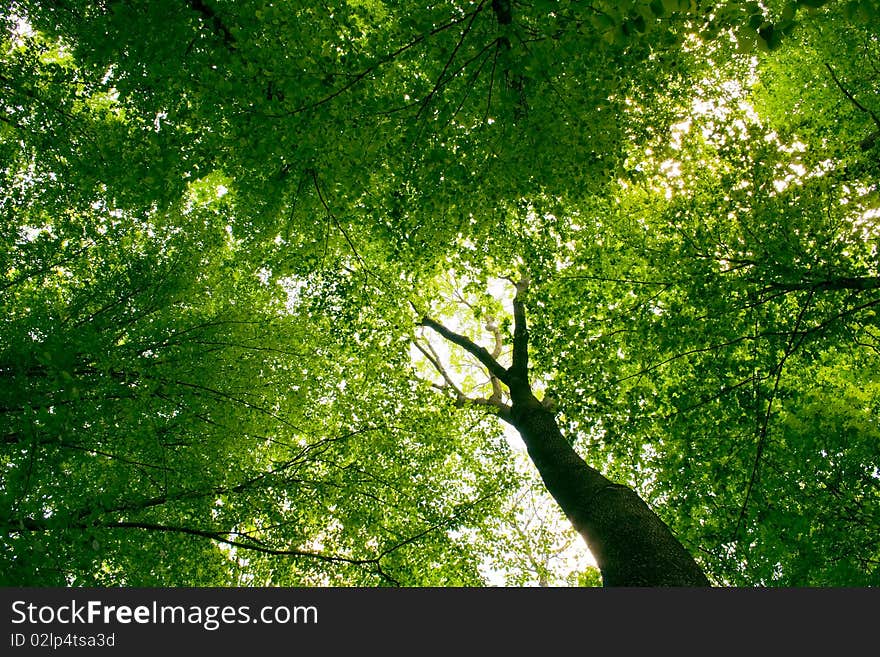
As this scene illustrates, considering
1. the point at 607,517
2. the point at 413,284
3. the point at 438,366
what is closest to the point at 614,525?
the point at 607,517

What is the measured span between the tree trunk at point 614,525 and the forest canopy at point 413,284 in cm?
4

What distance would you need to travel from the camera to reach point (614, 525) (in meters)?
5.04

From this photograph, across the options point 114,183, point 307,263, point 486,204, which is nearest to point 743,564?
point 486,204

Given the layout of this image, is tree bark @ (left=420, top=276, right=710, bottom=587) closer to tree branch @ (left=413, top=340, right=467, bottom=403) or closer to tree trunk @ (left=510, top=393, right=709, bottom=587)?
tree trunk @ (left=510, top=393, right=709, bottom=587)

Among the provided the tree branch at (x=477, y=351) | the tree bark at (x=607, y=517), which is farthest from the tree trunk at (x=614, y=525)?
the tree branch at (x=477, y=351)

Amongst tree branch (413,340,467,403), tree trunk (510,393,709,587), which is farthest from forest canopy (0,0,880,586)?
tree branch (413,340,467,403)

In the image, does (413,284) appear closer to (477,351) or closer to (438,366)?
(477,351)

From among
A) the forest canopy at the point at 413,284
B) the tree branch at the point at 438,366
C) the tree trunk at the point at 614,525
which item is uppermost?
the tree branch at the point at 438,366

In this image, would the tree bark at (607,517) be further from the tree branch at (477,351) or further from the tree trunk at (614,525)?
the tree branch at (477,351)

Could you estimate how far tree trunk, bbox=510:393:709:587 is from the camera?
4.34m

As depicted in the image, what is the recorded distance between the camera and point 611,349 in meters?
6.56

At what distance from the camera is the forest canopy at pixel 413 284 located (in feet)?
15.6

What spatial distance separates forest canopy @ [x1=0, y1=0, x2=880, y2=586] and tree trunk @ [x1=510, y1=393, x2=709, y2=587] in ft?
0.13

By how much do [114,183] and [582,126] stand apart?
5.59 m
